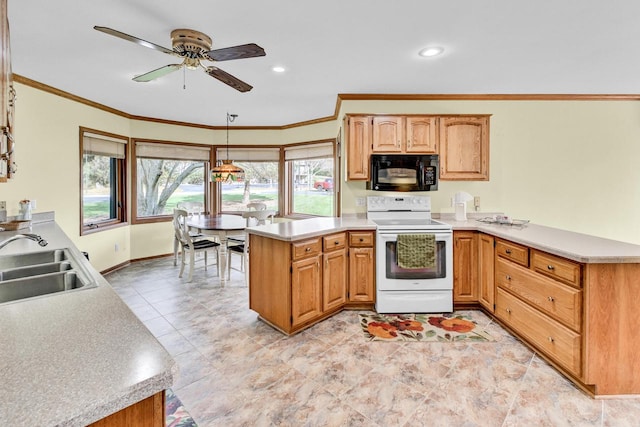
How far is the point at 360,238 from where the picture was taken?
3150 mm

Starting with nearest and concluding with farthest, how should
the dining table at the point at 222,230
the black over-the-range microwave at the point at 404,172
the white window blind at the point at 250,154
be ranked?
the black over-the-range microwave at the point at 404,172
the dining table at the point at 222,230
the white window blind at the point at 250,154

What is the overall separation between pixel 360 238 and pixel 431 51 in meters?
1.79

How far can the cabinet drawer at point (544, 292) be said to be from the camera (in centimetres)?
201

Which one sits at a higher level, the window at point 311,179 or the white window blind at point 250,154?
the white window blind at point 250,154

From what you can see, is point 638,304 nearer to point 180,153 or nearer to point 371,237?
point 371,237

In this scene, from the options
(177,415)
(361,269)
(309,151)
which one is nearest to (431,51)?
(361,269)

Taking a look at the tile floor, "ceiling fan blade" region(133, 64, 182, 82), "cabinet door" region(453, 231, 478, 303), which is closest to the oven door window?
"cabinet door" region(453, 231, 478, 303)

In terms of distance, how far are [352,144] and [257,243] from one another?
1532 millimetres

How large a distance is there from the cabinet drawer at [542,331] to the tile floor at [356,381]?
125 millimetres

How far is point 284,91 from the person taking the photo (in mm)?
3699

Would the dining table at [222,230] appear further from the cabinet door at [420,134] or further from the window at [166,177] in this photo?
the cabinet door at [420,134]

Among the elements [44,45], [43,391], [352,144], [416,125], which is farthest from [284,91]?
[43,391]

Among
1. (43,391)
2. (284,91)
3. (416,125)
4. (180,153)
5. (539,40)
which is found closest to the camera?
(43,391)

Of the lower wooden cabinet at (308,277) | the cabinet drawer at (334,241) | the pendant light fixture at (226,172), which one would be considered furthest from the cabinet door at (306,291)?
the pendant light fixture at (226,172)
